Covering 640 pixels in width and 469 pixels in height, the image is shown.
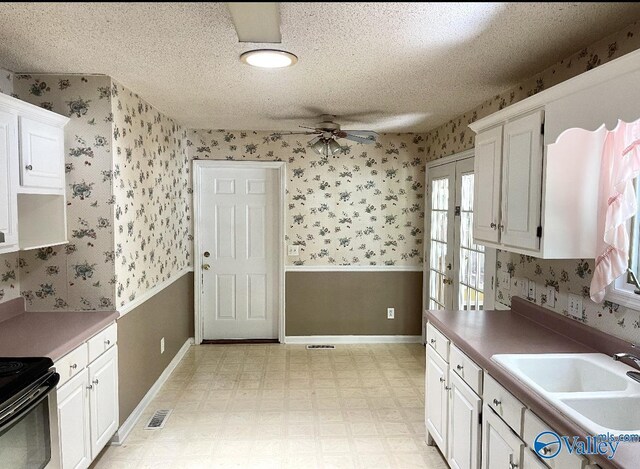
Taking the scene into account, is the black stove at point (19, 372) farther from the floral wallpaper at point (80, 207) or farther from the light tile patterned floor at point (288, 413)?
the light tile patterned floor at point (288, 413)

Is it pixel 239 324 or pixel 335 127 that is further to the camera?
pixel 239 324

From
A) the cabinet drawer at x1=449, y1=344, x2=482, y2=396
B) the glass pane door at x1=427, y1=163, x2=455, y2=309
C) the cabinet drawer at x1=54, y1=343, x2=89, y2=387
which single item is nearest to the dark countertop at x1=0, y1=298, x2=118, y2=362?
the cabinet drawer at x1=54, y1=343, x2=89, y2=387

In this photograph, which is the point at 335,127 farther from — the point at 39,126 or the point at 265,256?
the point at 39,126

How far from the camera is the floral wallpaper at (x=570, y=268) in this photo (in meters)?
2.05

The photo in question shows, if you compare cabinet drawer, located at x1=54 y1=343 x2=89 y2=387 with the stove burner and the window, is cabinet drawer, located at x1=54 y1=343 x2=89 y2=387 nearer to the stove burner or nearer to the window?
the stove burner

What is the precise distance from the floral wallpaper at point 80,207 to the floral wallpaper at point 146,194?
62 mm

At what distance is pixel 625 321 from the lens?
203 cm

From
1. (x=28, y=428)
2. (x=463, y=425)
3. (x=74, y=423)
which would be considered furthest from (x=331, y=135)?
(x=28, y=428)

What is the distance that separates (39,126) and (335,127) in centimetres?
226

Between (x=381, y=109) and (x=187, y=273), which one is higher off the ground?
(x=381, y=109)

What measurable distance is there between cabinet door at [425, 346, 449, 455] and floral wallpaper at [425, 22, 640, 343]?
70cm

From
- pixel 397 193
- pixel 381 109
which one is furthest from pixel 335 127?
pixel 397 193

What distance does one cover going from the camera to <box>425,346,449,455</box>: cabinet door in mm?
2641

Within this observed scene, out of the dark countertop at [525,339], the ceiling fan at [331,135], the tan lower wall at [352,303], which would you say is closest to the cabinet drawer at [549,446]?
the dark countertop at [525,339]
